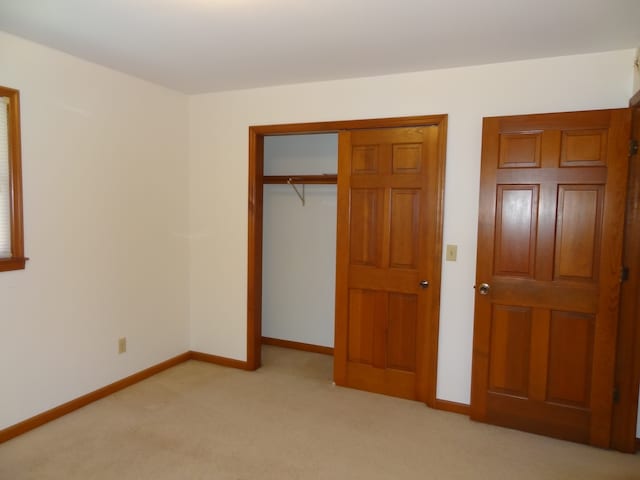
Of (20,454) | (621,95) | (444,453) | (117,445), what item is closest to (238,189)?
(117,445)

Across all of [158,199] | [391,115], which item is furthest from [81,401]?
[391,115]

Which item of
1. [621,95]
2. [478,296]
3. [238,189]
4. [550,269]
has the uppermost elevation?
[621,95]

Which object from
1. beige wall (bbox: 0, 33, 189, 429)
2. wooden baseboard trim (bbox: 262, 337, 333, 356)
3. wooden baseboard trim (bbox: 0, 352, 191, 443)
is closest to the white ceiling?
beige wall (bbox: 0, 33, 189, 429)

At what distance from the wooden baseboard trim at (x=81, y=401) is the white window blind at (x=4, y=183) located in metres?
1.09

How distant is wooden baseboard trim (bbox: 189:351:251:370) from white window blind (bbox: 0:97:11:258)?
1932 millimetres

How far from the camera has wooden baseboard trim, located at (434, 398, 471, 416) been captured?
295 centimetres

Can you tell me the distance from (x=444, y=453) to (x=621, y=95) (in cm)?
250

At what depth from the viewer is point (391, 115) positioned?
3084mm

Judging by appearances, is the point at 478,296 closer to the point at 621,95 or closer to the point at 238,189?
the point at 621,95

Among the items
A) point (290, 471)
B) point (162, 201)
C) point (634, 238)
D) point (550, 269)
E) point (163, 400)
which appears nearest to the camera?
point (290, 471)

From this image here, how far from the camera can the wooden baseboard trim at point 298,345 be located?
4.25 meters

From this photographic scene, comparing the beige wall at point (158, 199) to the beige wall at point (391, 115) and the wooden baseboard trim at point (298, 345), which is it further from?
the wooden baseboard trim at point (298, 345)

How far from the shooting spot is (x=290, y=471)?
89.5 inches

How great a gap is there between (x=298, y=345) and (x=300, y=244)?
110cm
